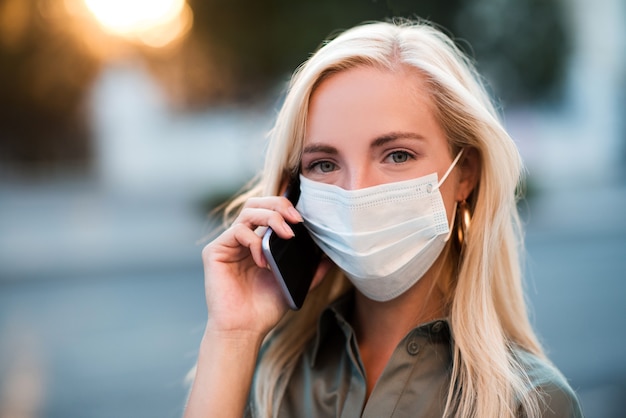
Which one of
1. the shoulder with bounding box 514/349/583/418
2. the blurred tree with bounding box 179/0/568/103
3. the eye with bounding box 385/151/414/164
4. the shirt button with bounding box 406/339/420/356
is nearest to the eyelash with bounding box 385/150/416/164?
the eye with bounding box 385/151/414/164

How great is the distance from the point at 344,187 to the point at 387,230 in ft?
0.51

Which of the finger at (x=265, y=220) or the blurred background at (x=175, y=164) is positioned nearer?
the finger at (x=265, y=220)

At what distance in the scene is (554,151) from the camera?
1650 centimetres

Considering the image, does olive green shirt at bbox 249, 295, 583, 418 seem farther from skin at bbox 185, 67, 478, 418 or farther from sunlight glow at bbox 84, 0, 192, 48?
sunlight glow at bbox 84, 0, 192, 48

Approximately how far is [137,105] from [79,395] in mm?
12281

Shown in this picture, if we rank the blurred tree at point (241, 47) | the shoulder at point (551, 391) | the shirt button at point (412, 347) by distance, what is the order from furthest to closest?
the blurred tree at point (241, 47) < the shirt button at point (412, 347) < the shoulder at point (551, 391)

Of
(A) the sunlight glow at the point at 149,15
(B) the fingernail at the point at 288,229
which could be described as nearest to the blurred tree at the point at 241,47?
(A) the sunlight glow at the point at 149,15

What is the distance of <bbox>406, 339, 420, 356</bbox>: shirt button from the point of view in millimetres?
1757

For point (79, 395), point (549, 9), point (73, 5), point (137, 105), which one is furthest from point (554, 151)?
point (79, 395)

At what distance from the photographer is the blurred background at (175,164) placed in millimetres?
5988

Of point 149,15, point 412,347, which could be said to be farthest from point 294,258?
point 149,15

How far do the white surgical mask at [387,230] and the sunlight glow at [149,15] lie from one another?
18.8 ft

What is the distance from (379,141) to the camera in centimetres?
170

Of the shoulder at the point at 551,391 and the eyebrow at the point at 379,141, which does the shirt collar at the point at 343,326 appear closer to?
the shoulder at the point at 551,391
